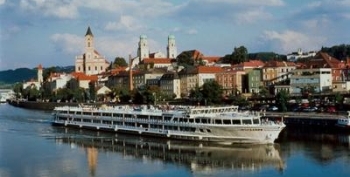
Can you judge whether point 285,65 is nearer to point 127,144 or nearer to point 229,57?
point 229,57

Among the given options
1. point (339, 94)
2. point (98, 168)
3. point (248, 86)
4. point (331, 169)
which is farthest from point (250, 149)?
point (248, 86)

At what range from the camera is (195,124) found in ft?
123

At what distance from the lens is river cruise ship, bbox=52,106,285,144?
35.1m

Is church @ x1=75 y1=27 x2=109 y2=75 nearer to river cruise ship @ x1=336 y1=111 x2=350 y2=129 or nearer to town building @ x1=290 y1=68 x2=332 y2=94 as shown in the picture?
town building @ x1=290 y1=68 x2=332 y2=94

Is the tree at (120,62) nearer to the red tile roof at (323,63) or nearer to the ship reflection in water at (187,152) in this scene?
the red tile roof at (323,63)

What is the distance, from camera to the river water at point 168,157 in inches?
1088

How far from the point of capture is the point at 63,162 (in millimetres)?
30469

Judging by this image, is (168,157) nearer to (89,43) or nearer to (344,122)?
(344,122)

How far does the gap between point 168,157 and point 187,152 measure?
66.3 inches

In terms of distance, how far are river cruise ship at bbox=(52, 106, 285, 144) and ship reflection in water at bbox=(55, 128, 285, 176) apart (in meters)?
0.78

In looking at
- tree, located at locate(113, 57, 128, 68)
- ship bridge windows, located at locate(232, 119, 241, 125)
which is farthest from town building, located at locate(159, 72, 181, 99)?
ship bridge windows, located at locate(232, 119, 241, 125)

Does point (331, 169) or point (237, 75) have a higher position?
point (237, 75)

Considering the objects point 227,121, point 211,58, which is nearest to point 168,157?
point 227,121

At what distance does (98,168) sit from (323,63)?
46373 millimetres
